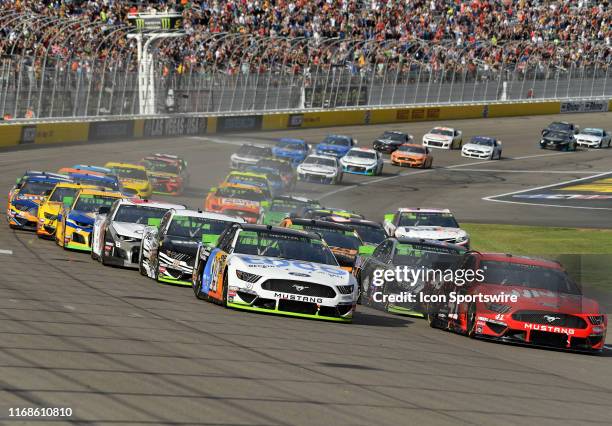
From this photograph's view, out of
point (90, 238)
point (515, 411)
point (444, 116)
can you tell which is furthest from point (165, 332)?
point (444, 116)

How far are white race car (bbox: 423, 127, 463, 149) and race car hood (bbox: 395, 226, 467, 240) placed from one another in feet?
107

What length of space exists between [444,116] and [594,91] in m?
11.0

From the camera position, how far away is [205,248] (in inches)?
678

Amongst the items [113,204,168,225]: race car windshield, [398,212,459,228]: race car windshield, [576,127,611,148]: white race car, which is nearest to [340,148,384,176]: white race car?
[398,212,459,228]: race car windshield

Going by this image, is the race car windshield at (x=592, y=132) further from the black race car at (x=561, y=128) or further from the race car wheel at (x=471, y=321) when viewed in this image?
the race car wheel at (x=471, y=321)

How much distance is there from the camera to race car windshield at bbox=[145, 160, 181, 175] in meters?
39.7

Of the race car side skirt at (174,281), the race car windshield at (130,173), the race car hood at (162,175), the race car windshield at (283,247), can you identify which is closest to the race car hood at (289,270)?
the race car windshield at (283,247)

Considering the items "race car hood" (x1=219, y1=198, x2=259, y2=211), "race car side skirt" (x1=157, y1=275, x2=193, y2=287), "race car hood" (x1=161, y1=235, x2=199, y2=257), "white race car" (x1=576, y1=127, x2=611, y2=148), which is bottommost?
"race car side skirt" (x1=157, y1=275, x2=193, y2=287)

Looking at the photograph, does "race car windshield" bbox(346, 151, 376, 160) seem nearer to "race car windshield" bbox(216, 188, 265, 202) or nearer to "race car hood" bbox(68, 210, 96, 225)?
"race car windshield" bbox(216, 188, 265, 202)

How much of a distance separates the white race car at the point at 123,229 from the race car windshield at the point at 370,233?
422 centimetres

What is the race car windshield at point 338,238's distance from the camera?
70.1 feet

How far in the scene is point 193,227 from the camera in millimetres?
19641

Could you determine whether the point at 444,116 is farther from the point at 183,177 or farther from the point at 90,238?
the point at 90,238

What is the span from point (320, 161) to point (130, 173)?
36.8 ft
